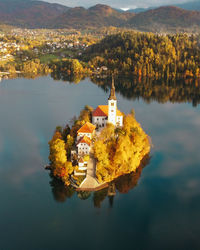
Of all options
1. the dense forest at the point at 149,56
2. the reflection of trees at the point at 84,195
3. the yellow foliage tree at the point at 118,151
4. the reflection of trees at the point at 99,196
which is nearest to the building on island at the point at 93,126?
the yellow foliage tree at the point at 118,151

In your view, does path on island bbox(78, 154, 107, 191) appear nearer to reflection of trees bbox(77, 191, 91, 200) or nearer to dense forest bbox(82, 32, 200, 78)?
reflection of trees bbox(77, 191, 91, 200)

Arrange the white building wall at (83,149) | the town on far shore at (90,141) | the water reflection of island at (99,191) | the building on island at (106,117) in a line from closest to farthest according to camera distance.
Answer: the water reflection of island at (99,191)
the town on far shore at (90,141)
the white building wall at (83,149)
the building on island at (106,117)

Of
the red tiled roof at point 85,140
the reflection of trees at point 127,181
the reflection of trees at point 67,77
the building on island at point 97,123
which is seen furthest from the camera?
the reflection of trees at point 67,77

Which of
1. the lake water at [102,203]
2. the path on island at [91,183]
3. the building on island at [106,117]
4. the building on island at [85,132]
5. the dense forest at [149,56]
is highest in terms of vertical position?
the dense forest at [149,56]

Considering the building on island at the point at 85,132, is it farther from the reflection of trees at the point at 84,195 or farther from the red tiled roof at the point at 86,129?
the reflection of trees at the point at 84,195

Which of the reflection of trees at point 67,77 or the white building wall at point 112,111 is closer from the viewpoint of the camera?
the white building wall at point 112,111

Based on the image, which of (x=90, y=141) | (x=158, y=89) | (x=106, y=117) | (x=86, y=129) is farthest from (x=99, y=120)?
(x=158, y=89)

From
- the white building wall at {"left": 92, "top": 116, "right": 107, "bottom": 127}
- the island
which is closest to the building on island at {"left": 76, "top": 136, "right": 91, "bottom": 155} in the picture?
the island

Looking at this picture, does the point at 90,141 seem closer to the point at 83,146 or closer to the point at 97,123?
the point at 83,146

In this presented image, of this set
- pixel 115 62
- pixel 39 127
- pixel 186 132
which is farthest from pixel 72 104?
pixel 115 62
